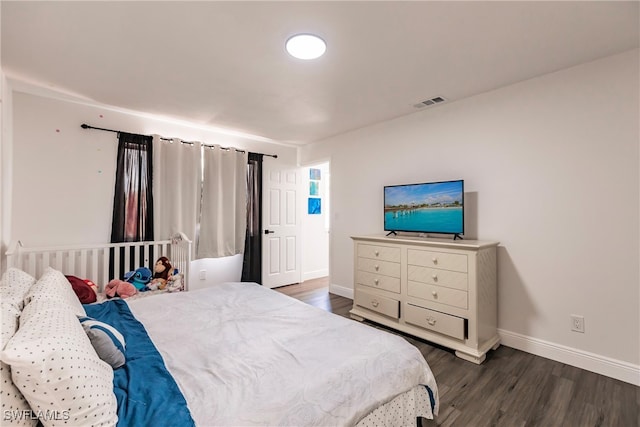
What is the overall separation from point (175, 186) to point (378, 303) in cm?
285

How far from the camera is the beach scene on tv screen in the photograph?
2.87 m

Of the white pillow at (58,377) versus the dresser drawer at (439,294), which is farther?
the dresser drawer at (439,294)

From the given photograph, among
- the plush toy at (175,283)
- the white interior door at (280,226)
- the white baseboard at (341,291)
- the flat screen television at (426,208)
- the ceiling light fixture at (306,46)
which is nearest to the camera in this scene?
the ceiling light fixture at (306,46)

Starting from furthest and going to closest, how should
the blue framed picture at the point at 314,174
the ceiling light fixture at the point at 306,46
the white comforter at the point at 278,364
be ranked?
the blue framed picture at the point at 314,174, the ceiling light fixture at the point at 306,46, the white comforter at the point at 278,364

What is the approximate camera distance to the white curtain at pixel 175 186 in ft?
11.5

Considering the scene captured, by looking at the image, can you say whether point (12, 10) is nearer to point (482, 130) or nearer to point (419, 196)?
point (419, 196)

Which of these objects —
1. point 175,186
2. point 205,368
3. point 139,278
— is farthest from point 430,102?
point 139,278

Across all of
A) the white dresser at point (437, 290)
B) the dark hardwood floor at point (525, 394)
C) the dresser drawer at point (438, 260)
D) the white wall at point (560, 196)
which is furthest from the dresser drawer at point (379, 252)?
the dark hardwood floor at point (525, 394)

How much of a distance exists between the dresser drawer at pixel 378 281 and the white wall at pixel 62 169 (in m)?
2.90

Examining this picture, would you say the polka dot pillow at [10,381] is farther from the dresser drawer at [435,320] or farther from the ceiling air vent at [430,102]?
the ceiling air vent at [430,102]

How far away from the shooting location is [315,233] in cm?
545

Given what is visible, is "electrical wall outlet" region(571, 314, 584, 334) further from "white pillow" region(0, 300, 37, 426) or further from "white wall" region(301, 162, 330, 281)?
"white wall" region(301, 162, 330, 281)

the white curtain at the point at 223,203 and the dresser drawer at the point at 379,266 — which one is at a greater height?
the white curtain at the point at 223,203

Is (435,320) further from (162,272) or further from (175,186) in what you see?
(175,186)
